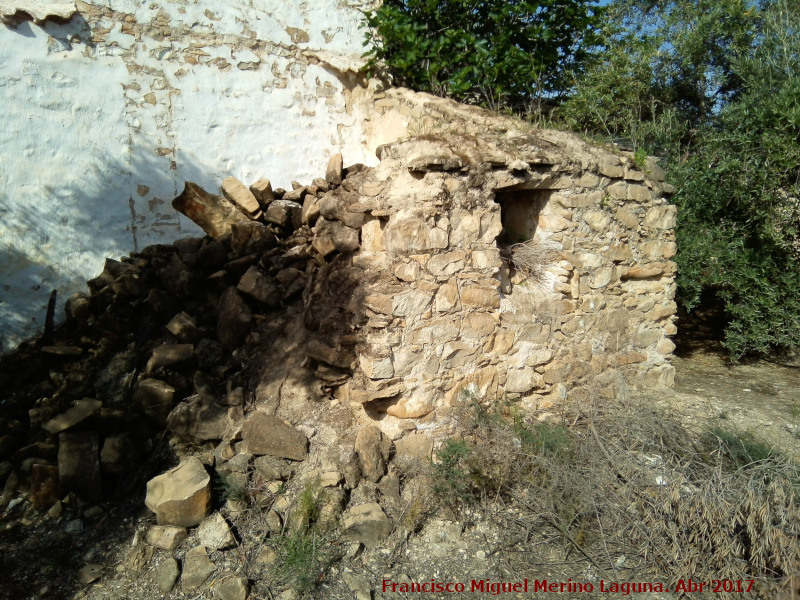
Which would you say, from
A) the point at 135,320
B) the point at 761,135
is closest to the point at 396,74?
the point at 135,320

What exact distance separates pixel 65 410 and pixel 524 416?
307cm

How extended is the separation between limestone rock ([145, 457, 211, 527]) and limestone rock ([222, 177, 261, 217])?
2179mm

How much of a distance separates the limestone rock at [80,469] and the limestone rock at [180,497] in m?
0.40

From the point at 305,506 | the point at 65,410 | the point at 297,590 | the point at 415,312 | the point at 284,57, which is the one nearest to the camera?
the point at 297,590

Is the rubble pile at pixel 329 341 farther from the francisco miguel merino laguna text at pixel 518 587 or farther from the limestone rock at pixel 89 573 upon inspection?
the francisco miguel merino laguna text at pixel 518 587

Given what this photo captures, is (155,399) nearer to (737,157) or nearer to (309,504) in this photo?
(309,504)

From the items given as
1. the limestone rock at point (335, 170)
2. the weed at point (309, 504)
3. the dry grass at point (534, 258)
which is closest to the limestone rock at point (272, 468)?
the weed at point (309, 504)

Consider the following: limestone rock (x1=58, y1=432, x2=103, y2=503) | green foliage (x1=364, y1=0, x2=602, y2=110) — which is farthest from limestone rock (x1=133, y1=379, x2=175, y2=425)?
green foliage (x1=364, y1=0, x2=602, y2=110)

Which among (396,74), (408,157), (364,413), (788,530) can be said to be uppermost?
(396,74)

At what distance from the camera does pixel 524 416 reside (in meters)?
3.87

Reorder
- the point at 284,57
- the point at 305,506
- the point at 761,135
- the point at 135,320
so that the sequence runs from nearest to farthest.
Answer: the point at 305,506 → the point at 135,320 → the point at 284,57 → the point at 761,135

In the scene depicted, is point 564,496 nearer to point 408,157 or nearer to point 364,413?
point 364,413

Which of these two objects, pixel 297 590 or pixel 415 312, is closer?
pixel 297 590

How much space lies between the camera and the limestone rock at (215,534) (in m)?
3.04
